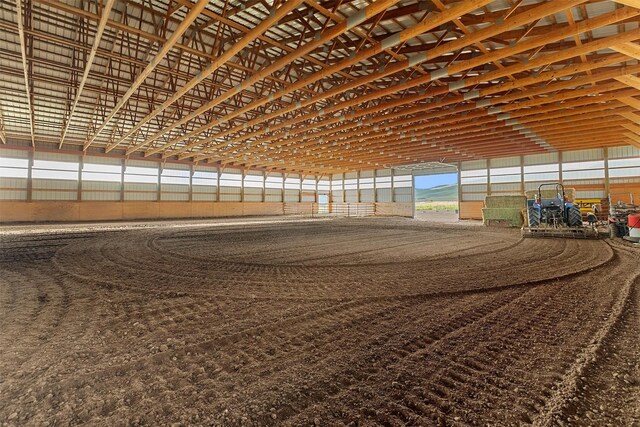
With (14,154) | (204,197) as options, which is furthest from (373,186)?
(14,154)

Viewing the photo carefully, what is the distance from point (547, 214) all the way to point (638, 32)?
288 inches

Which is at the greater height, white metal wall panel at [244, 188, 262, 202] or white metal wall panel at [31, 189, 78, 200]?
white metal wall panel at [244, 188, 262, 202]

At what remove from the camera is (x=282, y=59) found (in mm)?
9680

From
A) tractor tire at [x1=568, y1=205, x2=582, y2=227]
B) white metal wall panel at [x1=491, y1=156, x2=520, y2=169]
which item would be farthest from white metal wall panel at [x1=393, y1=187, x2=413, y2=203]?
tractor tire at [x1=568, y1=205, x2=582, y2=227]

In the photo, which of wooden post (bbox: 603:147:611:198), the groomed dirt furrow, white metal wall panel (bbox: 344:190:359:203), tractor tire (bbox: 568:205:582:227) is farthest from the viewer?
white metal wall panel (bbox: 344:190:359:203)

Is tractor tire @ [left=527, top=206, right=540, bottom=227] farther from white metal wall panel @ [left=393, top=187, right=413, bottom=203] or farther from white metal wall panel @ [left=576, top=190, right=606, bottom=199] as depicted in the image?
white metal wall panel @ [left=393, top=187, right=413, bottom=203]

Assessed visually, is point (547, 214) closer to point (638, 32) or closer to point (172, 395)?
point (638, 32)

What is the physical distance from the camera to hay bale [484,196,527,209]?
63.3 ft

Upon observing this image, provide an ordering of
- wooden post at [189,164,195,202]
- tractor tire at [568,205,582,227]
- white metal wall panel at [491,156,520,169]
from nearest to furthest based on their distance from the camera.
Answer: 1. tractor tire at [568,205,582,227]
2. white metal wall panel at [491,156,520,169]
3. wooden post at [189,164,195,202]

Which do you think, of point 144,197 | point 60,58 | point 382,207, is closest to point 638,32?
point 60,58

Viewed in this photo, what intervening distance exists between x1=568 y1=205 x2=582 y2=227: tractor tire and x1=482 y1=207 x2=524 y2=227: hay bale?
576cm

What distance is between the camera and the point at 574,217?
12.6m

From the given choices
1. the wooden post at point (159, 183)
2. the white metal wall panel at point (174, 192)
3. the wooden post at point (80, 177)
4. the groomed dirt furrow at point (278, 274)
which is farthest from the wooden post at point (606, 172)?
the wooden post at point (80, 177)

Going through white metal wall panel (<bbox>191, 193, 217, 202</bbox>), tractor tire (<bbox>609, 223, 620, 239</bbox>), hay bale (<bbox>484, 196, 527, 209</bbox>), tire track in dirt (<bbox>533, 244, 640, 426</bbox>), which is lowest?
tire track in dirt (<bbox>533, 244, 640, 426</bbox>)
